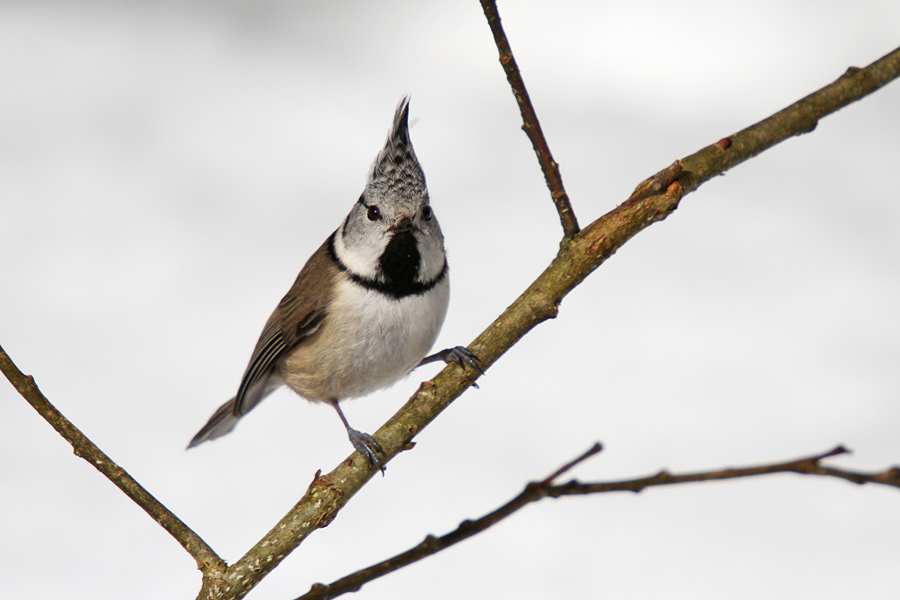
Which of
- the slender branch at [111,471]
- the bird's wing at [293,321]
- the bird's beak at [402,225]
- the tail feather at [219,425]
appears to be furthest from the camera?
the tail feather at [219,425]

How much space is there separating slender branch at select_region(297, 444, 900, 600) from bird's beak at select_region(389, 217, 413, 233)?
100 cm

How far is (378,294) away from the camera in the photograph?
1.62 metres

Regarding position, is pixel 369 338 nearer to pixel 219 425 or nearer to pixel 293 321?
pixel 293 321

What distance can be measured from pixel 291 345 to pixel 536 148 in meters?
0.88

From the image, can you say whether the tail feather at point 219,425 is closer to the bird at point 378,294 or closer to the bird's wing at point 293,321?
the bird's wing at point 293,321

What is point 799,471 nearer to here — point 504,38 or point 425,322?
point 504,38

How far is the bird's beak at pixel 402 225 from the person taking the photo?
5.18ft

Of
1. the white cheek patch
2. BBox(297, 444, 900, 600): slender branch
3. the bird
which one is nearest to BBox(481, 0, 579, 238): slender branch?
the bird

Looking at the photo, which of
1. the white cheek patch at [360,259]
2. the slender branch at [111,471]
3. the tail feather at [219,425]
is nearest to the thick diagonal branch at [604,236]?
the slender branch at [111,471]

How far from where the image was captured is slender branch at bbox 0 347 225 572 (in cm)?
101

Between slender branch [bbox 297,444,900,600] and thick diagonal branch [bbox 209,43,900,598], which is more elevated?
thick diagonal branch [bbox 209,43,900,598]

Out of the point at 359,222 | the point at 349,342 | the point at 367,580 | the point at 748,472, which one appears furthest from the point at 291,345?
the point at 748,472

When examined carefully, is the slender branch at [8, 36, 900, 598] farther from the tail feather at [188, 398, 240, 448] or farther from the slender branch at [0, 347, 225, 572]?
the tail feather at [188, 398, 240, 448]

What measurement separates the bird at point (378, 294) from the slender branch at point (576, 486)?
86 centimetres
